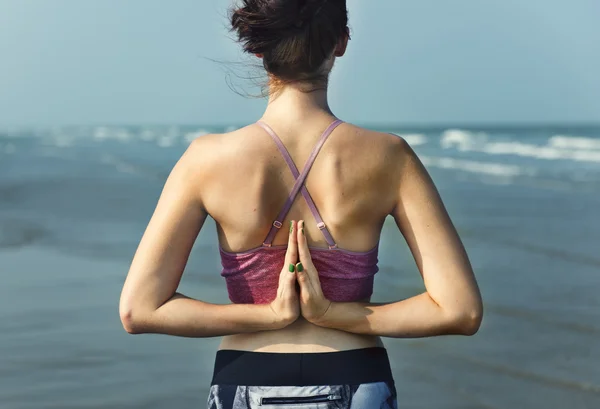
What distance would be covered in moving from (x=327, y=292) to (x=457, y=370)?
12.6 ft

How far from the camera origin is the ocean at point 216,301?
560cm

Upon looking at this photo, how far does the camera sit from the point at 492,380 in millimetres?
5855

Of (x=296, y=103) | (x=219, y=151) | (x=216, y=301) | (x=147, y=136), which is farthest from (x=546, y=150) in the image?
(x=219, y=151)

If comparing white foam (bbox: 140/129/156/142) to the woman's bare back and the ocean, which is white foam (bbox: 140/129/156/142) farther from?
the woman's bare back

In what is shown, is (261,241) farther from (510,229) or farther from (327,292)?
(510,229)

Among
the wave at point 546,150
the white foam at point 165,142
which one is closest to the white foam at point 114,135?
the white foam at point 165,142

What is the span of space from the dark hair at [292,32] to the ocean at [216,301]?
336 centimetres

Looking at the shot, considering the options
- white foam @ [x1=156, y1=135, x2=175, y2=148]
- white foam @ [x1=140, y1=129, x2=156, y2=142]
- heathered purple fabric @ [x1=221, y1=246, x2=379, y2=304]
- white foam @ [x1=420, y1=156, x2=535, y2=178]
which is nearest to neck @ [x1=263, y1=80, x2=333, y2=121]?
heathered purple fabric @ [x1=221, y1=246, x2=379, y2=304]

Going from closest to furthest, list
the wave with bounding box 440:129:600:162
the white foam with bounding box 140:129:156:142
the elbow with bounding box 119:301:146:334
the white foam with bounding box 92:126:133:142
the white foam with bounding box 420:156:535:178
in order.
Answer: the elbow with bounding box 119:301:146:334
the white foam with bounding box 420:156:535:178
the wave with bounding box 440:129:600:162
the white foam with bounding box 140:129:156:142
the white foam with bounding box 92:126:133:142

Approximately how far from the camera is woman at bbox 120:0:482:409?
2.28 m

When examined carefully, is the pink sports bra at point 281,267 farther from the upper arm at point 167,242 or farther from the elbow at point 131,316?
the elbow at point 131,316

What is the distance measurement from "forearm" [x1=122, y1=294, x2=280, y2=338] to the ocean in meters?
3.07

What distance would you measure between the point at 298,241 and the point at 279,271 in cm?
14

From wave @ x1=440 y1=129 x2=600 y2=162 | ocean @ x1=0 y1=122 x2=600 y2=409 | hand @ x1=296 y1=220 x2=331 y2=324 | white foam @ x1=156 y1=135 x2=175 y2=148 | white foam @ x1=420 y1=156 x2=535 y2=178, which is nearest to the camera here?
hand @ x1=296 y1=220 x2=331 y2=324
